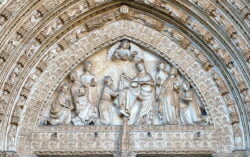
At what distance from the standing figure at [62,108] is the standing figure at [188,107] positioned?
6.68 feet

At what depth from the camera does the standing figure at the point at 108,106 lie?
29.5ft

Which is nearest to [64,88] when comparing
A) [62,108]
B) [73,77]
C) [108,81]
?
[73,77]

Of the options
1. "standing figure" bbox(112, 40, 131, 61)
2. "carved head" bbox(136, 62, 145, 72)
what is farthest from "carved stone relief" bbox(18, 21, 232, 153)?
"standing figure" bbox(112, 40, 131, 61)

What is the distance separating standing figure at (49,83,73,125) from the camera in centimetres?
902

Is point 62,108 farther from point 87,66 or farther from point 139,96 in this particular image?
point 139,96

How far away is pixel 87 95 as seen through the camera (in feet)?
30.1

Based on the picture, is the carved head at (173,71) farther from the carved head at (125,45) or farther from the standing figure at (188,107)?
the carved head at (125,45)

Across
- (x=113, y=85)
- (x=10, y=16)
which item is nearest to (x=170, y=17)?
(x=113, y=85)

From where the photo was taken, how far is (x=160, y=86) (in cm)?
921

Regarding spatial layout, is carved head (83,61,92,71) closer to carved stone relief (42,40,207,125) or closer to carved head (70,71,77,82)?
carved stone relief (42,40,207,125)

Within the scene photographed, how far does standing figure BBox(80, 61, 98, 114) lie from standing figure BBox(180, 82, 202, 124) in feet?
5.22

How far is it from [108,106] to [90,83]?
552 mm

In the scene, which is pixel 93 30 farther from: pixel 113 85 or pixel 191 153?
pixel 191 153

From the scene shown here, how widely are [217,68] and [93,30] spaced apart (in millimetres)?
2399
